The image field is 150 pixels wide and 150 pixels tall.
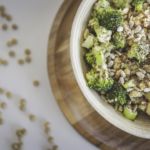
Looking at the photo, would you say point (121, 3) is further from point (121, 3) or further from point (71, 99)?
point (71, 99)

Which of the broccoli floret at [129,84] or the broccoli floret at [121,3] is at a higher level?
the broccoli floret at [121,3]

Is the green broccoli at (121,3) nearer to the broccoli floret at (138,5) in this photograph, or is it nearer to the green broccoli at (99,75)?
the broccoli floret at (138,5)

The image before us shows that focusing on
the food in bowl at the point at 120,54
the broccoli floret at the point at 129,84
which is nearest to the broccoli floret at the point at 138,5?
the food in bowl at the point at 120,54

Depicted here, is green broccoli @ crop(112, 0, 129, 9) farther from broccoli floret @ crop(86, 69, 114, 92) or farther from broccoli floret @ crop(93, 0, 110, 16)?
broccoli floret @ crop(86, 69, 114, 92)

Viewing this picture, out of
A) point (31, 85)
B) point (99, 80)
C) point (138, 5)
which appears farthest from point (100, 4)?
point (31, 85)

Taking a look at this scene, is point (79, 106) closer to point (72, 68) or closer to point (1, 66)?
point (72, 68)
